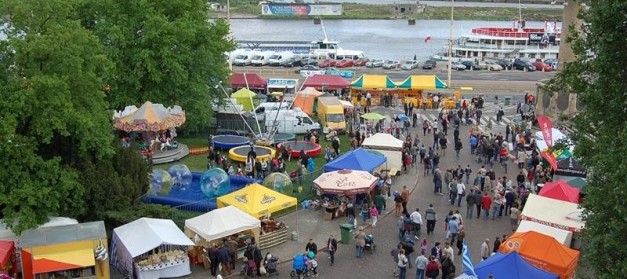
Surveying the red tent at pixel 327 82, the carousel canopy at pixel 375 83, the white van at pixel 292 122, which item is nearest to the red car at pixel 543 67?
the carousel canopy at pixel 375 83

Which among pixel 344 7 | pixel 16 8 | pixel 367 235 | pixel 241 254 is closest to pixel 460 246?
pixel 367 235

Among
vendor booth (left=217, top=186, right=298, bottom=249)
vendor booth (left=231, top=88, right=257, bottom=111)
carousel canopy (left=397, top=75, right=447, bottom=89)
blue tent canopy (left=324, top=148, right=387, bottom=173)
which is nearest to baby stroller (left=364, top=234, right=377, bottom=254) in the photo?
vendor booth (left=217, top=186, right=298, bottom=249)

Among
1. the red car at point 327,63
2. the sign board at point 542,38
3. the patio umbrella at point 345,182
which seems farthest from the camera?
the sign board at point 542,38

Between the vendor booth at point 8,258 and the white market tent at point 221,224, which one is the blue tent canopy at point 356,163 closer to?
the white market tent at point 221,224

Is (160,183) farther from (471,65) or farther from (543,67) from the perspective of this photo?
(543,67)

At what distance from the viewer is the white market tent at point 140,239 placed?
60.1ft

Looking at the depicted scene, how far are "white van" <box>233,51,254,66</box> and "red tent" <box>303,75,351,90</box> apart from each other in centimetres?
2386

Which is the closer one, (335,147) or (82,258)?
(82,258)

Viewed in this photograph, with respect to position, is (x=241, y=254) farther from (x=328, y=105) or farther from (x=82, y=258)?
(x=328, y=105)

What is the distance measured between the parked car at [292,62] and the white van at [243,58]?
141 inches

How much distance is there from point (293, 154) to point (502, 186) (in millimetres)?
10238

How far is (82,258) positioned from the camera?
17.6 metres

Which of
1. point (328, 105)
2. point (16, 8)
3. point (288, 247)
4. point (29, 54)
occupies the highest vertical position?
point (16, 8)

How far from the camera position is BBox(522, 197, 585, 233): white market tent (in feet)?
63.4
